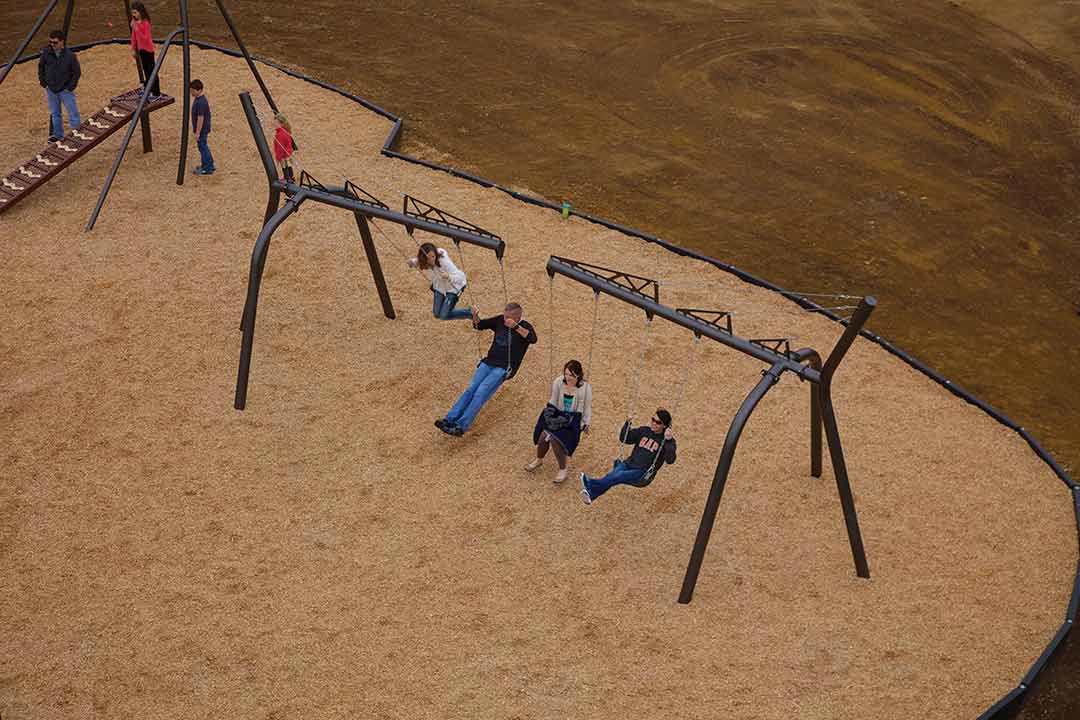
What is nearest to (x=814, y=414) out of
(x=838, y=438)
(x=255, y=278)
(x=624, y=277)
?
(x=838, y=438)

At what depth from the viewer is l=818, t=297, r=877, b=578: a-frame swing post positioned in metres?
9.28

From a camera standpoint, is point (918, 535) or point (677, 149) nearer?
point (918, 535)

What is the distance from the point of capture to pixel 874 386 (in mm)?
12812

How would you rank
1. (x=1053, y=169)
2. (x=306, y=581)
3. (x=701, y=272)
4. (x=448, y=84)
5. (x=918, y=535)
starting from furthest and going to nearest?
(x=448, y=84)
(x=1053, y=169)
(x=701, y=272)
(x=918, y=535)
(x=306, y=581)

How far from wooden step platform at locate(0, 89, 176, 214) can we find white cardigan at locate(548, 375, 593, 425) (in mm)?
9018

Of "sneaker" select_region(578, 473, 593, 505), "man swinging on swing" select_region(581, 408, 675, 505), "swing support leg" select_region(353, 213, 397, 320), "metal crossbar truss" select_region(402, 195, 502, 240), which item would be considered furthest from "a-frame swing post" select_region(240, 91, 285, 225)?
"man swinging on swing" select_region(581, 408, 675, 505)

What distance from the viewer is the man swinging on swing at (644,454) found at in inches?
400

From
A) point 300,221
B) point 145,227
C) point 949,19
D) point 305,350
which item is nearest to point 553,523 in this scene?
point 305,350

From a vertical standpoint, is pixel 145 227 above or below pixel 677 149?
below

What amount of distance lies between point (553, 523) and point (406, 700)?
8.31 feet

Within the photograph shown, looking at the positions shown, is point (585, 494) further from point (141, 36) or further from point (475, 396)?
point (141, 36)

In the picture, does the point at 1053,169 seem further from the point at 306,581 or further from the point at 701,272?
the point at 306,581

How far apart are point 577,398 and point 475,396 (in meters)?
1.38

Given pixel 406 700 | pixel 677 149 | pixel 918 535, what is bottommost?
pixel 406 700
